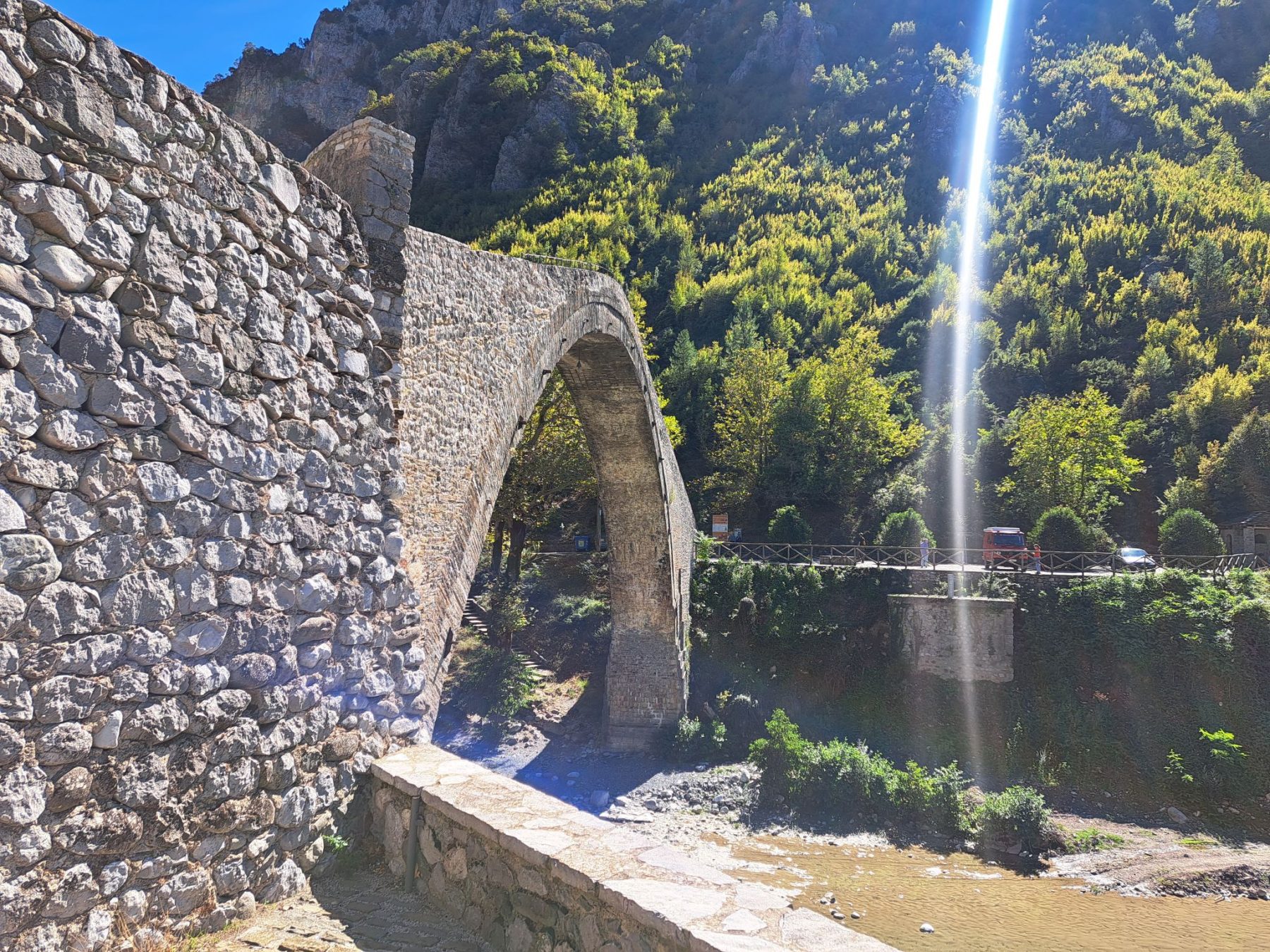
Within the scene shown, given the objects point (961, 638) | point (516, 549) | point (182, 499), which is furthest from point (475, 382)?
point (516, 549)

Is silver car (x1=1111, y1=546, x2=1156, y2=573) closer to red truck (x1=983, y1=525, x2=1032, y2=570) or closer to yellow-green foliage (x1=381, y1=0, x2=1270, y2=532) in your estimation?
red truck (x1=983, y1=525, x2=1032, y2=570)

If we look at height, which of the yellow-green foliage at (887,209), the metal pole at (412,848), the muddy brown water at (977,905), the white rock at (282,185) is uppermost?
the yellow-green foliage at (887,209)

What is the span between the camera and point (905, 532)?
20.2 m

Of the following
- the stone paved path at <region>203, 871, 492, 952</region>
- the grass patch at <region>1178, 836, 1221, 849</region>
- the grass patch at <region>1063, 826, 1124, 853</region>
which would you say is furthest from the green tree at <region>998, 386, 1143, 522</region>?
the stone paved path at <region>203, 871, 492, 952</region>

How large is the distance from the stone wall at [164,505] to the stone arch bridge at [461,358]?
0.55m

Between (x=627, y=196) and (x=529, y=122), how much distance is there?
647 cm

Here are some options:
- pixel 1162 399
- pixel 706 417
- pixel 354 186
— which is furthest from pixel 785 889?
pixel 1162 399

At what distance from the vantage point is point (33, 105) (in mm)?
2637

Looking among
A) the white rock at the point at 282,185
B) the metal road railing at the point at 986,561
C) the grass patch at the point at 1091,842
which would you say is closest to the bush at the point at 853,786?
the grass patch at the point at 1091,842

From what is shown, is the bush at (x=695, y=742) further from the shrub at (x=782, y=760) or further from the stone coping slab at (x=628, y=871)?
the stone coping slab at (x=628, y=871)

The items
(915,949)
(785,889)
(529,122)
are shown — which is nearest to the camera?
(915,949)

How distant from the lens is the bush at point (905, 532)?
19.9 m

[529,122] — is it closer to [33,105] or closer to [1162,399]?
[1162,399]

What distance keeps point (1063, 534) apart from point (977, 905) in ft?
37.7
